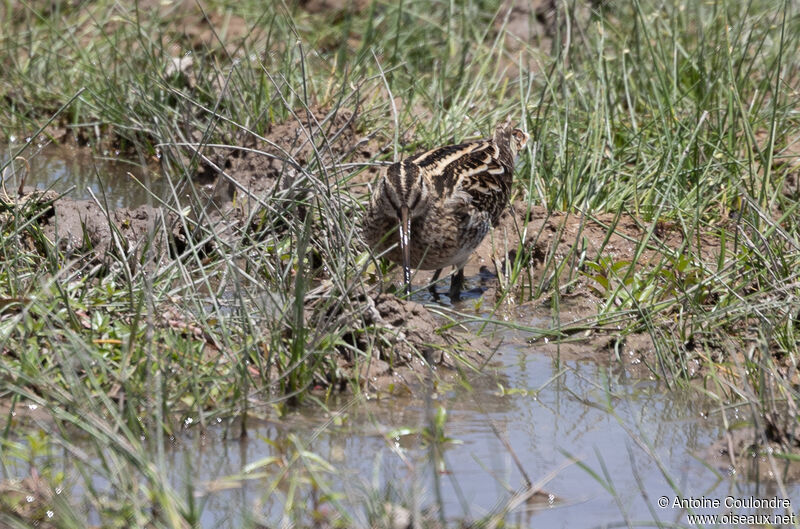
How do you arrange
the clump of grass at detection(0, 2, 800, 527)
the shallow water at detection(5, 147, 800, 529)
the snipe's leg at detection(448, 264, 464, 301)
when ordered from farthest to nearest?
the snipe's leg at detection(448, 264, 464, 301) → the clump of grass at detection(0, 2, 800, 527) → the shallow water at detection(5, 147, 800, 529)

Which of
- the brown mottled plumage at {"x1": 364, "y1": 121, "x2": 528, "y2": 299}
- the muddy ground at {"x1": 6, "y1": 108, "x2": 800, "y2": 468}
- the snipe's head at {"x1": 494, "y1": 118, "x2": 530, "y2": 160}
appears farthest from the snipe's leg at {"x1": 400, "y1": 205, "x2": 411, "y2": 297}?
the snipe's head at {"x1": 494, "y1": 118, "x2": 530, "y2": 160}

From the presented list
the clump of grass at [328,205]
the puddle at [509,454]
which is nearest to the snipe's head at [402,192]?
the clump of grass at [328,205]

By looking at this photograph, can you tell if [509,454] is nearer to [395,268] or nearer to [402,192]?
[402,192]

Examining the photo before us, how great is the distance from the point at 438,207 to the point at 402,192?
1.40 ft

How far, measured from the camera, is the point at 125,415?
397cm

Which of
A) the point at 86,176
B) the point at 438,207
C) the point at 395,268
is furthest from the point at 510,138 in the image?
the point at 86,176

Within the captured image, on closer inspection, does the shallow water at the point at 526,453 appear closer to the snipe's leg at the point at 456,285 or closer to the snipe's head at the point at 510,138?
the snipe's leg at the point at 456,285

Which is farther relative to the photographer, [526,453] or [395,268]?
[395,268]

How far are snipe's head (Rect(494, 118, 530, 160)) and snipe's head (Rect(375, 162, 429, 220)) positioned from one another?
3.33 ft

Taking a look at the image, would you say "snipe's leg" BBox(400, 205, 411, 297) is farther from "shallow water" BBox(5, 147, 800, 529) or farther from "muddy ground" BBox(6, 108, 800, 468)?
"shallow water" BBox(5, 147, 800, 529)

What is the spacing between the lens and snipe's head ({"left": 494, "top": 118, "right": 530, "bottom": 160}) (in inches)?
282

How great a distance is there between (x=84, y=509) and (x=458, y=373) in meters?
2.08

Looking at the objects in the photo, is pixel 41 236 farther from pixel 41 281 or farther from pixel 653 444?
pixel 653 444

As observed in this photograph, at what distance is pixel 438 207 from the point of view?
6.44 m
